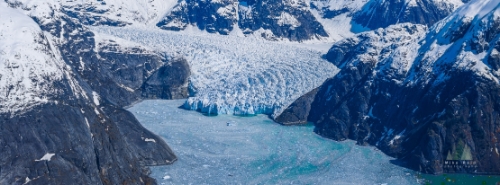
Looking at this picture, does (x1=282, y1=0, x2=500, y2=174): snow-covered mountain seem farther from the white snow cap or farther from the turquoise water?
the white snow cap

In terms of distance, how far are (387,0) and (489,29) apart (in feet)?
147

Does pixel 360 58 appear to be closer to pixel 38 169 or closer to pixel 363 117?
pixel 363 117

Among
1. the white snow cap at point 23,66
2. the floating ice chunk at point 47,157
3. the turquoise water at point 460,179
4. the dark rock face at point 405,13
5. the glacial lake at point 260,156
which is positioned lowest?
the glacial lake at point 260,156

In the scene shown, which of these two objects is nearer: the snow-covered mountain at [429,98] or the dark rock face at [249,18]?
the snow-covered mountain at [429,98]

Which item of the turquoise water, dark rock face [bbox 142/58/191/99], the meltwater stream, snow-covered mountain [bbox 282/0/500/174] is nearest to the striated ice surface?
dark rock face [bbox 142/58/191/99]

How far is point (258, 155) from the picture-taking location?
49.9 meters

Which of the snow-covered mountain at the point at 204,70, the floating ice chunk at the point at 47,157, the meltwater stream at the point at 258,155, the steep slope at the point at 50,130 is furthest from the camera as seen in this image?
the meltwater stream at the point at 258,155

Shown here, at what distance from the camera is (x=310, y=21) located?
89875 millimetres

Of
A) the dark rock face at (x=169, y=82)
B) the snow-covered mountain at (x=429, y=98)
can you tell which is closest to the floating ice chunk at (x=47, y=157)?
the snow-covered mountain at (x=429, y=98)

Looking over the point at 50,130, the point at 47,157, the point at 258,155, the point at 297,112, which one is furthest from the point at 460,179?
the point at 47,157

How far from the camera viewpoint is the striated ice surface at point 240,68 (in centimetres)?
6412

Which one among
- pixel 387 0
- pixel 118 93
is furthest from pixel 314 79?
pixel 387 0

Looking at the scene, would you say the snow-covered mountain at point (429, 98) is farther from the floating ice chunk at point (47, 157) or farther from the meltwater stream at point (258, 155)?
the floating ice chunk at point (47, 157)

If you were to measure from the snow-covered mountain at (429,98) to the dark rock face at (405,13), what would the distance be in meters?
31.2
